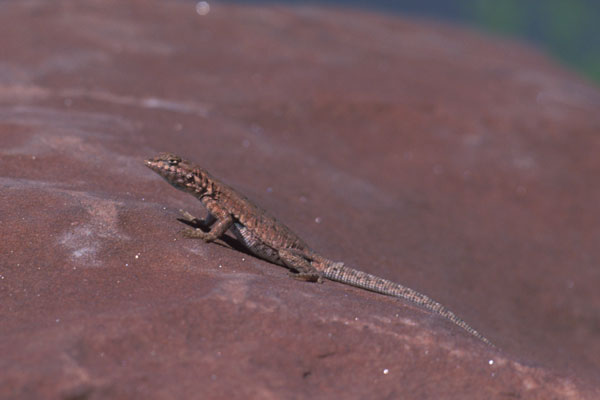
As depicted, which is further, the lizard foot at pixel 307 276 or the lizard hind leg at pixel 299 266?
the lizard hind leg at pixel 299 266

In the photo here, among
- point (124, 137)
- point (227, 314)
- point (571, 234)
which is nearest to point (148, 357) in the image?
point (227, 314)

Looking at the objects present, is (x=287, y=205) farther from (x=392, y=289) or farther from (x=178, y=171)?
(x=392, y=289)

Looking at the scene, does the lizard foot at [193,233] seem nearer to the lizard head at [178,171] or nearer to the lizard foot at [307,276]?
the lizard head at [178,171]

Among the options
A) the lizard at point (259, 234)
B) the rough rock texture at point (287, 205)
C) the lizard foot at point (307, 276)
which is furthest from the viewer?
the lizard at point (259, 234)

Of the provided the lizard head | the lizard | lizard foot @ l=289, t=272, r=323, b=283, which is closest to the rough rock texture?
lizard foot @ l=289, t=272, r=323, b=283

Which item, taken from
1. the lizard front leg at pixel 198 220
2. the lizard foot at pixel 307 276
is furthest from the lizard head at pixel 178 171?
the lizard foot at pixel 307 276

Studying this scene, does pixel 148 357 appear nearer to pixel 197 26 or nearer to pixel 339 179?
pixel 339 179
